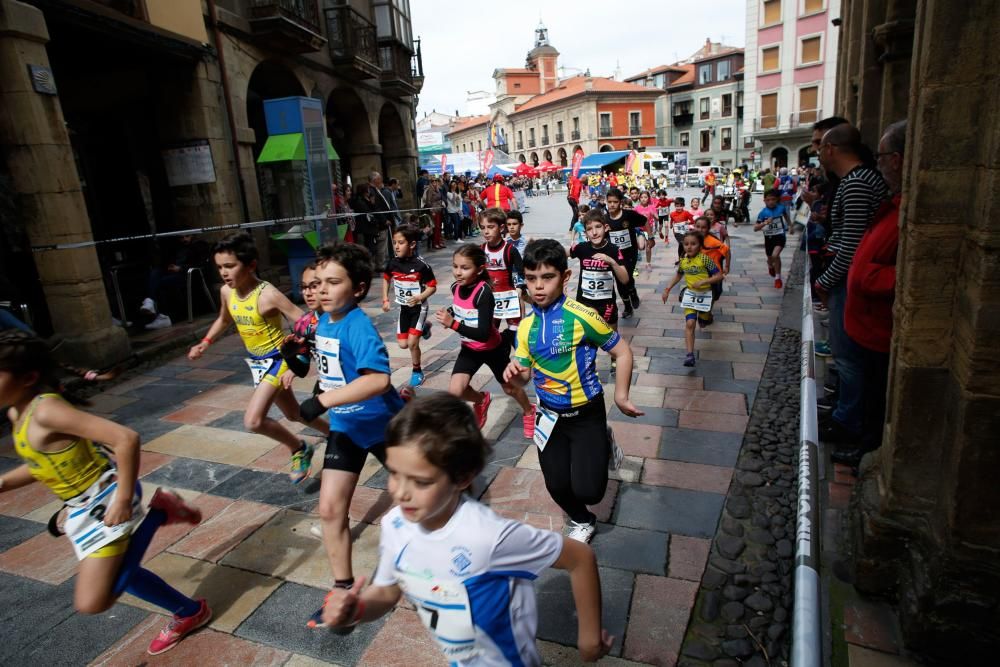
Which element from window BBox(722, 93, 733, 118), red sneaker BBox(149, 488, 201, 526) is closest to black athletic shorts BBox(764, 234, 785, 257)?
red sneaker BBox(149, 488, 201, 526)

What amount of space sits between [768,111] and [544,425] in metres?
47.3

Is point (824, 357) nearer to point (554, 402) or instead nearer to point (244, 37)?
point (554, 402)

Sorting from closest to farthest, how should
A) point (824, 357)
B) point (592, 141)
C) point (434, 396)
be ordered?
point (434, 396), point (824, 357), point (592, 141)

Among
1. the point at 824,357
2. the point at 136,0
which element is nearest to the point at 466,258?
the point at 824,357

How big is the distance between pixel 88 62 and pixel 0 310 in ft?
18.8

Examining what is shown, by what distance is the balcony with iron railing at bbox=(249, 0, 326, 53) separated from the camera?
10.2 metres

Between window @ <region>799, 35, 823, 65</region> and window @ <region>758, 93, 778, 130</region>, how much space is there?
110 inches

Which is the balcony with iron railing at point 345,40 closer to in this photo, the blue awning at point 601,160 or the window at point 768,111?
the blue awning at point 601,160

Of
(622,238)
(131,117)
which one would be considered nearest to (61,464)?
(622,238)

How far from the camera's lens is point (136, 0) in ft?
25.3

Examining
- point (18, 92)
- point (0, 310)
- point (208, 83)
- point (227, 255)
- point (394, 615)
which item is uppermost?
point (208, 83)

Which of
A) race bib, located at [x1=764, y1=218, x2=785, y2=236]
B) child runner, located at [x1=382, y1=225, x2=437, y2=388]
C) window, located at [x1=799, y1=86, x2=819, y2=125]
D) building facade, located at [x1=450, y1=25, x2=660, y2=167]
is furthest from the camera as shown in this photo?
building facade, located at [x1=450, y1=25, x2=660, y2=167]

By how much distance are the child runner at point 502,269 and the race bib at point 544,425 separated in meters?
2.19

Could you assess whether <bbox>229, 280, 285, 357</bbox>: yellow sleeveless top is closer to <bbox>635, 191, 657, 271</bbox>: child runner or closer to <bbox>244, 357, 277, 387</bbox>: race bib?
<bbox>244, 357, 277, 387</bbox>: race bib
